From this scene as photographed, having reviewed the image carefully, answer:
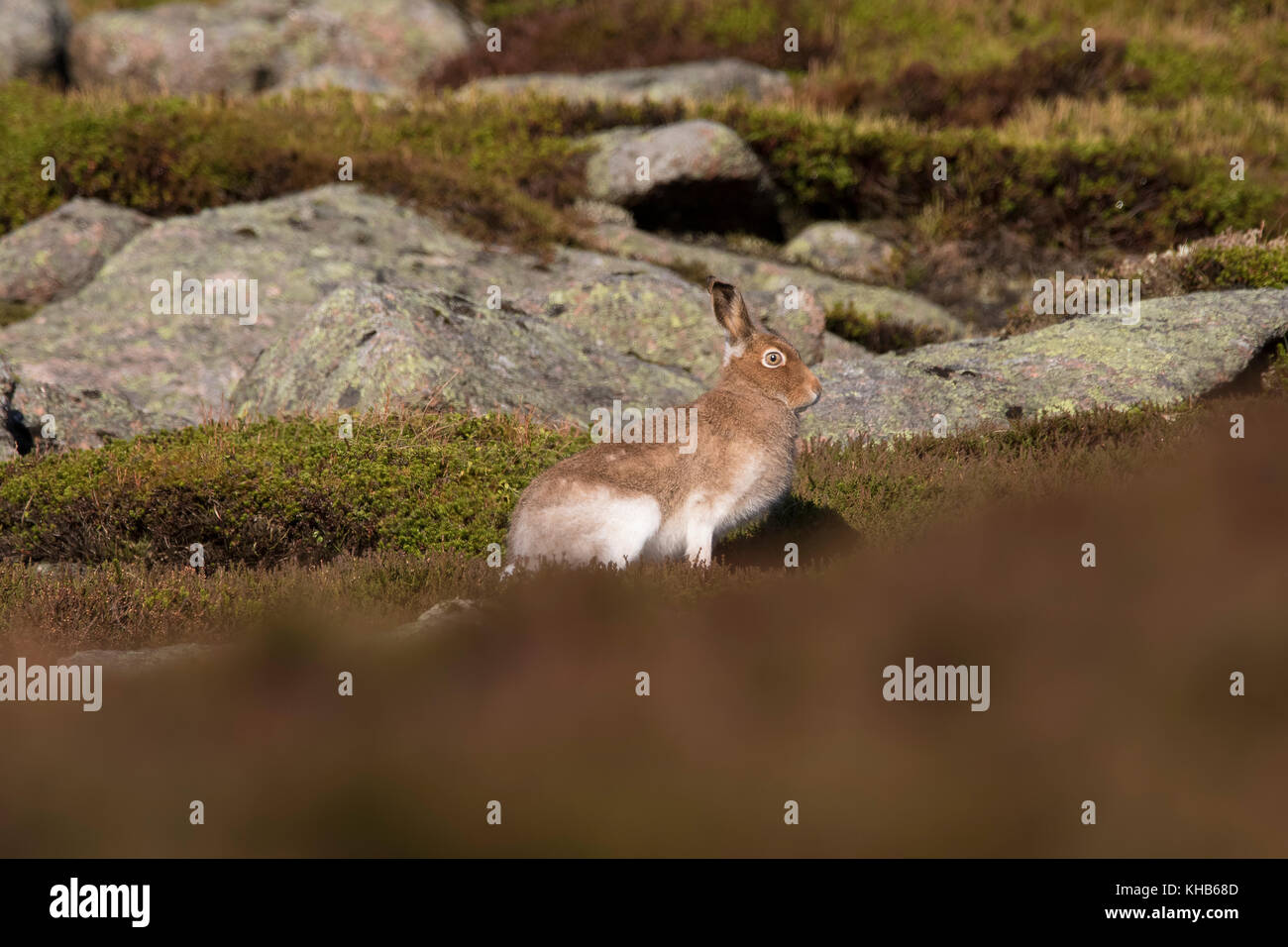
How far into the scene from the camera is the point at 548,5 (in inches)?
1619

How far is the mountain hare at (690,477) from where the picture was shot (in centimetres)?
855

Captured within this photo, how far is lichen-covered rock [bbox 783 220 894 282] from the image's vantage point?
2455 cm

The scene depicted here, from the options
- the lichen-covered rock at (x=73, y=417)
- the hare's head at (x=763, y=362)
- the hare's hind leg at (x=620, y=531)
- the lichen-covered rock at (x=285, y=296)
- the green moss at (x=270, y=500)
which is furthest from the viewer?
the lichen-covered rock at (x=285, y=296)

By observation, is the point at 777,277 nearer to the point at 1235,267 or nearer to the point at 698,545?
the point at 1235,267

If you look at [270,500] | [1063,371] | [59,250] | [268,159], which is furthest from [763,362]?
[268,159]

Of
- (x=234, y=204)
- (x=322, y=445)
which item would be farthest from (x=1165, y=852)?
(x=234, y=204)

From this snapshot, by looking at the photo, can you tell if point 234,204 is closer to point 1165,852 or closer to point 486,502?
point 486,502

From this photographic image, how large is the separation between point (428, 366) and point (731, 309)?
577 centimetres

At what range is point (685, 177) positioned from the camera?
24859 mm

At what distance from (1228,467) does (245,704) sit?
5.18 meters

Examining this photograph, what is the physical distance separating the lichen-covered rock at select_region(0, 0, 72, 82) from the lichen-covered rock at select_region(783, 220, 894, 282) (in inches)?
943

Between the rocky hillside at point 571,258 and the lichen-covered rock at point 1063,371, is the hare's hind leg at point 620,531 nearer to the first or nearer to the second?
the lichen-covered rock at point 1063,371

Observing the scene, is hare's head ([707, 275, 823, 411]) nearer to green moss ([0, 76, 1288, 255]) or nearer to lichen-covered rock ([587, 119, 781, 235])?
green moss ([0, 76, 1288, 255])

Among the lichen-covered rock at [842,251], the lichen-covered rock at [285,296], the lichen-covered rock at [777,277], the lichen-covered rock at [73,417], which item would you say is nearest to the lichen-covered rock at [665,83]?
the lichen-covered rock at [842,251]
